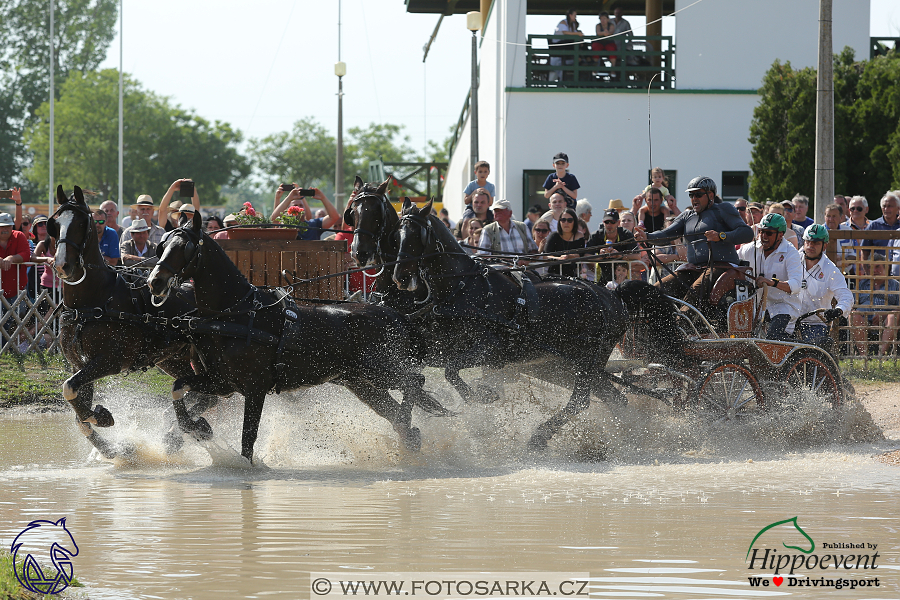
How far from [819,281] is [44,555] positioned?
769 centimetres

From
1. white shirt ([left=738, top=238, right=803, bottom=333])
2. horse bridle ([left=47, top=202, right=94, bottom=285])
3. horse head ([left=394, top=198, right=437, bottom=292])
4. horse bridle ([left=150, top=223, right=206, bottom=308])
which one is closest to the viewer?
horse bridle ([left=150, top=223, right=206, bottom=308])

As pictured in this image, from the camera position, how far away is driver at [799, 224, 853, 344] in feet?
33.6

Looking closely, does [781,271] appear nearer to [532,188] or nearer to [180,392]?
[180,392]

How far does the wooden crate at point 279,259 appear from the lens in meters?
11.5

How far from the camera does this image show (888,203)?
13938 millimetres

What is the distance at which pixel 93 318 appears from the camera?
322 inches

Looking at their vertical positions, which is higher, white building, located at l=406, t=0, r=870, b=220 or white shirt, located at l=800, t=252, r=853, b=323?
white building, located at l=406, t=0, r=870, b=220

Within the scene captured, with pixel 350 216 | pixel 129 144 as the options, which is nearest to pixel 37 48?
pixel 129 144

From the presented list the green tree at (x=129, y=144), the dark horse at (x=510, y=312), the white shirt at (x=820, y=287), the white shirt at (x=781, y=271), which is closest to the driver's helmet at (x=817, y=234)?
the white shirt at (x=820, y=287)

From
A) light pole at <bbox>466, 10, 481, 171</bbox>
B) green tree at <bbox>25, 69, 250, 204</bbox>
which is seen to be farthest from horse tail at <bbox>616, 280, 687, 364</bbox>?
green tree at <bbox>25, 69, 250, 204</bbox>

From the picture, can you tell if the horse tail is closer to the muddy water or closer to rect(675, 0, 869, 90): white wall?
the muddy water

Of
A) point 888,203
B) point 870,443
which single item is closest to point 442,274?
point 870,443

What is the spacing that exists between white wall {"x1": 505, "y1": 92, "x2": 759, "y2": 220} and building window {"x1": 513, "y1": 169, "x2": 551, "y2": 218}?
118 millimetres

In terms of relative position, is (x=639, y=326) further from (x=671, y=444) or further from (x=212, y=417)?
(x=212, y=417)
